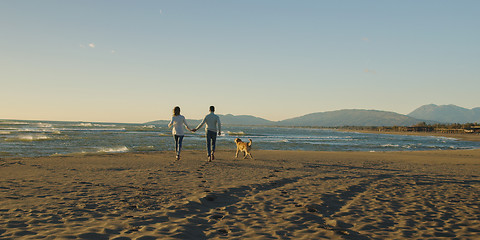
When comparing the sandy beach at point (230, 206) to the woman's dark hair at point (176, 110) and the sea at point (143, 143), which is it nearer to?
the woman's dark hair at point (176, 110)

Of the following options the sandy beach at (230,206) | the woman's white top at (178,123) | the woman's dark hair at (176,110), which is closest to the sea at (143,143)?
the woman's white top at (178,123)

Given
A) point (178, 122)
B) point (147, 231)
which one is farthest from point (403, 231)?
point (178, 122)

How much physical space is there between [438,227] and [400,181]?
4565 mm

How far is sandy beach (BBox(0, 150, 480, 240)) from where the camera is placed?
168 inches

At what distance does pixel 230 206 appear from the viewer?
5.68 metres

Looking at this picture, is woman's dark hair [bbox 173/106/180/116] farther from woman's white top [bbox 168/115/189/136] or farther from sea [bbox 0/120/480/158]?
sea [bbox 0/120/480/158]

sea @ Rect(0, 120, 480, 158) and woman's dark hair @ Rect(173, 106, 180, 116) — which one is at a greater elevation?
woman's dark hair @ Rect(173, 106, 180, 116)

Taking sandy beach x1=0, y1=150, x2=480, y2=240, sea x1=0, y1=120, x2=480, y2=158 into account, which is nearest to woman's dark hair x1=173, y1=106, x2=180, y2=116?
sandy beach x1=0, y1=150, x2=480, y2=240

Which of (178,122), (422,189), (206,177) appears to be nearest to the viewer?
(422,189)

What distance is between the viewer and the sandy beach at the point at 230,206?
4.28 meters

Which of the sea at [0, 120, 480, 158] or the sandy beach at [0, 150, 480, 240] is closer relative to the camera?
the sandy beach at [0, 150, 480, 240]

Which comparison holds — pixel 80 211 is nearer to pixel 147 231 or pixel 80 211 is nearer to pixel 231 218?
pixel 147 231

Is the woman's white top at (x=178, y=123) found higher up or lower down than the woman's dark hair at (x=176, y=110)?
lower down

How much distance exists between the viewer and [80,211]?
16.7 ft
